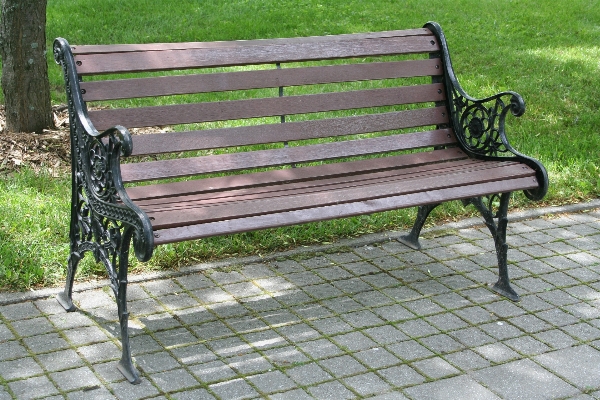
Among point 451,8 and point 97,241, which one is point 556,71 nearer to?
point 451,8

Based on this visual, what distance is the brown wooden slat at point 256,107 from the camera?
4199mm

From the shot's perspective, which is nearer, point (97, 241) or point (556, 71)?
point (97, 241)

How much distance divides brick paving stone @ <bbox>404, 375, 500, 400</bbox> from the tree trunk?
13.6 ft

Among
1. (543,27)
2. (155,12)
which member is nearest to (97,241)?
(155,12)

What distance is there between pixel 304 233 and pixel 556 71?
4893mm

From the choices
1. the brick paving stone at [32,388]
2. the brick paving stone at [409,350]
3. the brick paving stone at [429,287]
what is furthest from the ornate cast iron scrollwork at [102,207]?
the brick paving stone at [429,287]

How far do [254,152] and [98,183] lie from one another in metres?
0.97

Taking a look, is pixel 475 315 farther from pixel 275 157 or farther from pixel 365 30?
pixel 365 30

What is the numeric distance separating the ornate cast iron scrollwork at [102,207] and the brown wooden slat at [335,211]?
0.53 feet

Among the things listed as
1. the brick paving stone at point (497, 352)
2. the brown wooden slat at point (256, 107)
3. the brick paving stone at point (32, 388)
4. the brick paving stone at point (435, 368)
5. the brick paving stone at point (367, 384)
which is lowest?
the brick paving stone at point (32, 388)

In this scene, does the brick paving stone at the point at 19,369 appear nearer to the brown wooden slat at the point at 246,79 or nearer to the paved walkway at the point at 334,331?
the paved walkway at the point at 334,331

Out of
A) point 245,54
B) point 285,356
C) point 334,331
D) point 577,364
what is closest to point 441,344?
point 334,331

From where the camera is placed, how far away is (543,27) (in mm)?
10852

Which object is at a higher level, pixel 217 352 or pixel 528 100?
pixel 528 100
